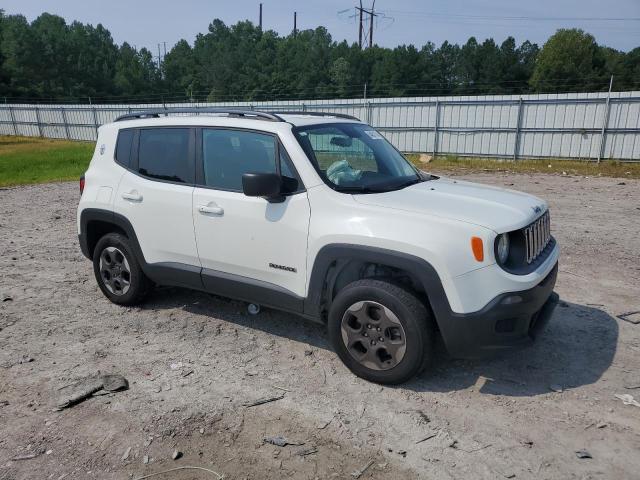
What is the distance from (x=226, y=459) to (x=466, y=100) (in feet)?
62.9

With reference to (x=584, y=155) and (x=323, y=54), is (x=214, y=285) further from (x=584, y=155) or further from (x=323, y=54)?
(x=323, y=54)

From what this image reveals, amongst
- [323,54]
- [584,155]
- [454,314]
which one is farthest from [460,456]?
[323,54]

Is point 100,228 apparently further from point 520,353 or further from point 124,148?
point 520,353

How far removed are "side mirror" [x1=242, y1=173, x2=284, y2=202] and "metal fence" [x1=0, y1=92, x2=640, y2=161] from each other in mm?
17500

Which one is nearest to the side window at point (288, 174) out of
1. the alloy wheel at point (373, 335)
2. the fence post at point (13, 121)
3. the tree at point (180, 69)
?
the alloy wheel at point (373, 335)

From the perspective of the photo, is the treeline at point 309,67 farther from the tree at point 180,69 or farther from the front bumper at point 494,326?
the front bumper at point 494,326

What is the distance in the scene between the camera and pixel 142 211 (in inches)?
183

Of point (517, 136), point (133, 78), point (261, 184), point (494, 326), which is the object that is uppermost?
point (133, 78)

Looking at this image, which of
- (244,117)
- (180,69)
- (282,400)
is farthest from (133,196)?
(180,69)

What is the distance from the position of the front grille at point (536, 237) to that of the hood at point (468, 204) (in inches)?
2.5

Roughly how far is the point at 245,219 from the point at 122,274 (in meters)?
1.80

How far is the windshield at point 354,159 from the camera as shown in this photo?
3910 mm

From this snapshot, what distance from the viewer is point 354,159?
14.0 feet

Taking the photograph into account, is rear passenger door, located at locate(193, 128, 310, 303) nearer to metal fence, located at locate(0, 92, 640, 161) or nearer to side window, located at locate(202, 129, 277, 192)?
side window, located at locate(202, 129, 277, 192)
